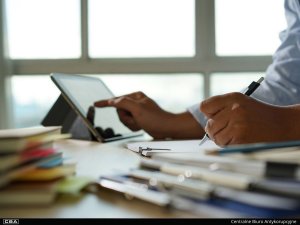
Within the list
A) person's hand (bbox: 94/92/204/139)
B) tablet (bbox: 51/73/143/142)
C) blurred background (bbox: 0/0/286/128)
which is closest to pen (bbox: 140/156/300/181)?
tablet (bbox: 51/73/143/142)

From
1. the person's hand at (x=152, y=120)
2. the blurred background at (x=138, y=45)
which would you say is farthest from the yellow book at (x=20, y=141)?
the blurred background at (x=138, y=45)

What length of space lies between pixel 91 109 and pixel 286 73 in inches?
19.0

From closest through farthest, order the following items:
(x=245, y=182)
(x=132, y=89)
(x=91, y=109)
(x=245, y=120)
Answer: (x=245, y=182)
(x=245, y=120)
(x=91, y=109)
(x=132, y=89)

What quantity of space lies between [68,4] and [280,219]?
184cm

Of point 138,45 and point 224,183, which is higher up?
point 138,45

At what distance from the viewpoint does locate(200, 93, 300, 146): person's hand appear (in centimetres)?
57

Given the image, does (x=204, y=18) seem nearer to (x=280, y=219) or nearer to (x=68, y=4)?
(x=68, y=4)

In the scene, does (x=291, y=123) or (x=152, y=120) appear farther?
(x=152, y=120)

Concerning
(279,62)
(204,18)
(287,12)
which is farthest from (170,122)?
(204,18)

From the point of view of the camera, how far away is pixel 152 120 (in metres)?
0.94

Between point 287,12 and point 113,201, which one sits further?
point 287,12

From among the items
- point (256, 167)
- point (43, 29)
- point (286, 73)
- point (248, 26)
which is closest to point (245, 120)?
point (256, 167)

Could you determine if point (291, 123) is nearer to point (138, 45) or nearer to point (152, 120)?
point (152, 120)

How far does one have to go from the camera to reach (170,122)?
953mm
